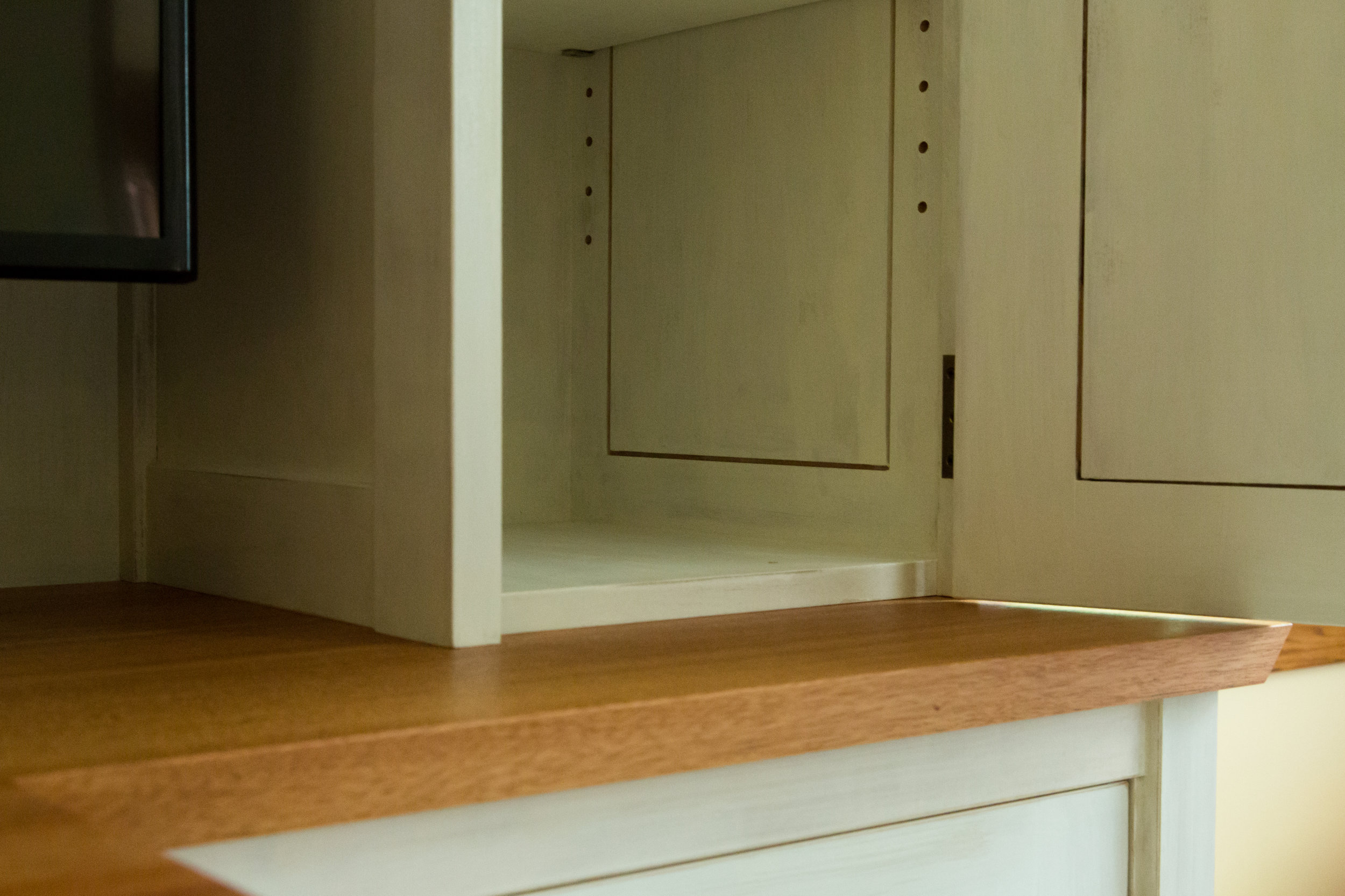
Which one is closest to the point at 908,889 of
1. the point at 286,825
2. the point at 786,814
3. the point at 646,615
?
the point at 786,814

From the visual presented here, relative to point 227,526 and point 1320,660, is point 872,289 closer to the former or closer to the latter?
point 227,526

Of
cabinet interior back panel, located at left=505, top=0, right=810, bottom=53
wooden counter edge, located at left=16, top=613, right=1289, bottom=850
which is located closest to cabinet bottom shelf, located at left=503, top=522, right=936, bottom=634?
wooden counter edge, located at left=16, top=613, right=1289, bottom=850

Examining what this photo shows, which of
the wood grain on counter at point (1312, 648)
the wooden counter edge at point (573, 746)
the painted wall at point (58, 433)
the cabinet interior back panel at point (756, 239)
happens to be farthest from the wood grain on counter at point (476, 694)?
the wood grain on counter at point (1312, 648)

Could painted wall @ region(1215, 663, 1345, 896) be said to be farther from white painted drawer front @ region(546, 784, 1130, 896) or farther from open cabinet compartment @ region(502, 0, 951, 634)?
white painted drawer front @ region(546, 784, 1130, 896)

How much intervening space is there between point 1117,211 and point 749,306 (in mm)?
352

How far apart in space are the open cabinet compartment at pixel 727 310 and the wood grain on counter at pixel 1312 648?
23.2 inches

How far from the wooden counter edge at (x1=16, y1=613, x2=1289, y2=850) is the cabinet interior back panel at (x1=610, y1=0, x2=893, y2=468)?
37cm

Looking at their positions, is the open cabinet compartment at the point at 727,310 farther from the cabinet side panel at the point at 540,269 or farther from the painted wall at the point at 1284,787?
the painted wall at the point at 1284,787

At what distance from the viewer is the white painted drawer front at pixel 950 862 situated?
61 cm

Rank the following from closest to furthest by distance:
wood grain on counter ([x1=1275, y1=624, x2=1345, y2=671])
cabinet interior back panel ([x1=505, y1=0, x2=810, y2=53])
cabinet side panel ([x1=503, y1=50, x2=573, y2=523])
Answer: cabinet interior back panel ([x1=505, y1=0, x2=810, y2=53]), cabinet side panel ([x1=503, y1=50, x2=573, y2=523]), wood grain on counter ([x1=1275, y1=624, x2=1345, y2=671])

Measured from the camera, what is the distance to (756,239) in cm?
113

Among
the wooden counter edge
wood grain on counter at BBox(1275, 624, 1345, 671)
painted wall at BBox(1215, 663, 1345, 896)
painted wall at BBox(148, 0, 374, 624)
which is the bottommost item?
painted wall at BBox(1215, 663, 1345, 896)

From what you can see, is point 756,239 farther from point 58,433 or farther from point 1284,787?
point 1284,787

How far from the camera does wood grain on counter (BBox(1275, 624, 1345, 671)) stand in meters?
1.39
